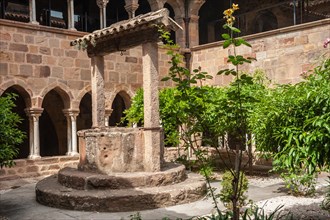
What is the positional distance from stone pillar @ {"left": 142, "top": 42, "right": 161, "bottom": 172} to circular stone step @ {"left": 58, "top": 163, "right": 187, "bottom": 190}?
21cm

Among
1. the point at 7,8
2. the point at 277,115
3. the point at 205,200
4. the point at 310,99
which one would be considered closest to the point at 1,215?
the point at 205,200

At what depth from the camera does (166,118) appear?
353 inches

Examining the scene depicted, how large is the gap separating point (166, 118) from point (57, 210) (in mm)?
4025

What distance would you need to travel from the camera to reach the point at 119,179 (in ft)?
18.6

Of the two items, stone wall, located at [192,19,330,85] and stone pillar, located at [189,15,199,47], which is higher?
stone pillar, located at [189,15,199,47]

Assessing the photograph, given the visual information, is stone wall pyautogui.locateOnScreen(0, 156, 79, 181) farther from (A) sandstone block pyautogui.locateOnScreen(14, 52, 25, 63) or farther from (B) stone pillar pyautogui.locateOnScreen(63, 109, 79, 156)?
(A) sandstone block pyautogui.locateOnScreen(14, 52, 25, 63)

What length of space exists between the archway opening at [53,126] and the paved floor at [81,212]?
496 cm

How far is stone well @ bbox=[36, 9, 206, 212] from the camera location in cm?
538

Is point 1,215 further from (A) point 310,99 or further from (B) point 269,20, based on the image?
(B) point 269,20

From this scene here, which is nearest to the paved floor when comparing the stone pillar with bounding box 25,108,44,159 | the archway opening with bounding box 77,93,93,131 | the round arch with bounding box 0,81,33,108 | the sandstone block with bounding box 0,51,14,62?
the stone pillar with bounding box 25,108,44,159

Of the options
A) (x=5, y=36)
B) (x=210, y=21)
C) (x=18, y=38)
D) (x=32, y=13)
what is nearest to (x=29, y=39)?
(x=18, y=38)

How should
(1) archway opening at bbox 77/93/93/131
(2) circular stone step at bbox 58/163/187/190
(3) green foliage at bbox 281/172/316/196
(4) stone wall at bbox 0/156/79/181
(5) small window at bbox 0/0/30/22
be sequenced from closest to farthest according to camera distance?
(2) circular stone step at bbox 58/163/187/190 → (3) green foliage at bbox 281/172/316/196 → (4) stone wall at bbox 0/156/79/181 → (5) small window at bbox 0/0/30/22 → (1) archway opening at bbox 77/93/93/131

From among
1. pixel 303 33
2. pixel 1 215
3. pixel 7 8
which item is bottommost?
pixel 1 215

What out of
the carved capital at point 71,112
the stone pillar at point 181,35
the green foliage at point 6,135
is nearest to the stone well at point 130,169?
the green foliage at point 6,135
